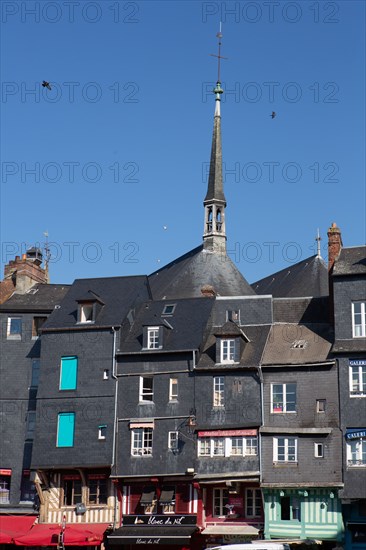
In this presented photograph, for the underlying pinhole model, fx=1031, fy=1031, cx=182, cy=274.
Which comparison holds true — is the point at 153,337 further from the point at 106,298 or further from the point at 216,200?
the point at 216,200

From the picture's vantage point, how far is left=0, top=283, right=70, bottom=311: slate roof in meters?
51.2

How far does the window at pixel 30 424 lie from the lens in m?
48.9

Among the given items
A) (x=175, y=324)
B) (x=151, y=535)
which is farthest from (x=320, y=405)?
(x=151, y=535)

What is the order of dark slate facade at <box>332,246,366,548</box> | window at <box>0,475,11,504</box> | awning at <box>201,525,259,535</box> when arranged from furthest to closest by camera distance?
window at <box>0,475,11,504</box> → awning at <box>201,525,259,535</box> → dark slate facade at <box>332,246,366,548</box>

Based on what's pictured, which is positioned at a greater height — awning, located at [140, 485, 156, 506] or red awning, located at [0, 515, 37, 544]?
awning, located at [140, 485, 156, 506]

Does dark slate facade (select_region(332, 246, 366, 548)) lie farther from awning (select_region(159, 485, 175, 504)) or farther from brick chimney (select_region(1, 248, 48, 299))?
brick chimney (select_region(1, 248, 48, 299))

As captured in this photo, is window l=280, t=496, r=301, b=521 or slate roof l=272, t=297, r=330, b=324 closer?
window l=280, t=496, r=301, b=521

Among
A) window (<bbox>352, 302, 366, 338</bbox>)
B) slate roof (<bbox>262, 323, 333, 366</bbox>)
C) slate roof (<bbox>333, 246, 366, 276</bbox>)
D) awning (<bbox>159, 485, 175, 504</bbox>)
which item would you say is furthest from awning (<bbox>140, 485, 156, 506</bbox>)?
slate roof (<bbox>333, 246, 366, 276</bbox>)

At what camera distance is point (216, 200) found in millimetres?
62281

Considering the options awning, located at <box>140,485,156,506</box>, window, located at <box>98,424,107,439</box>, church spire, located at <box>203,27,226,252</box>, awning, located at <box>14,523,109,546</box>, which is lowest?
awning, located at <box>14,523,109,546</box>

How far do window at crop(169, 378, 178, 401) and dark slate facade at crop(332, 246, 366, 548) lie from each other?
7.41 meters

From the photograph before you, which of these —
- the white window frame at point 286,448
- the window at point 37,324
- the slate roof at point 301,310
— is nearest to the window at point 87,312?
the window at point 37,324

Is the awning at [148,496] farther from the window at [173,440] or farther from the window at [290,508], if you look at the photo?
the window at [290,508]

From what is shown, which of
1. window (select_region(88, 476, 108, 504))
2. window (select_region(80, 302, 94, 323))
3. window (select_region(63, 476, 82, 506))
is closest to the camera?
window (select_region(88, 476, 108, 504))
